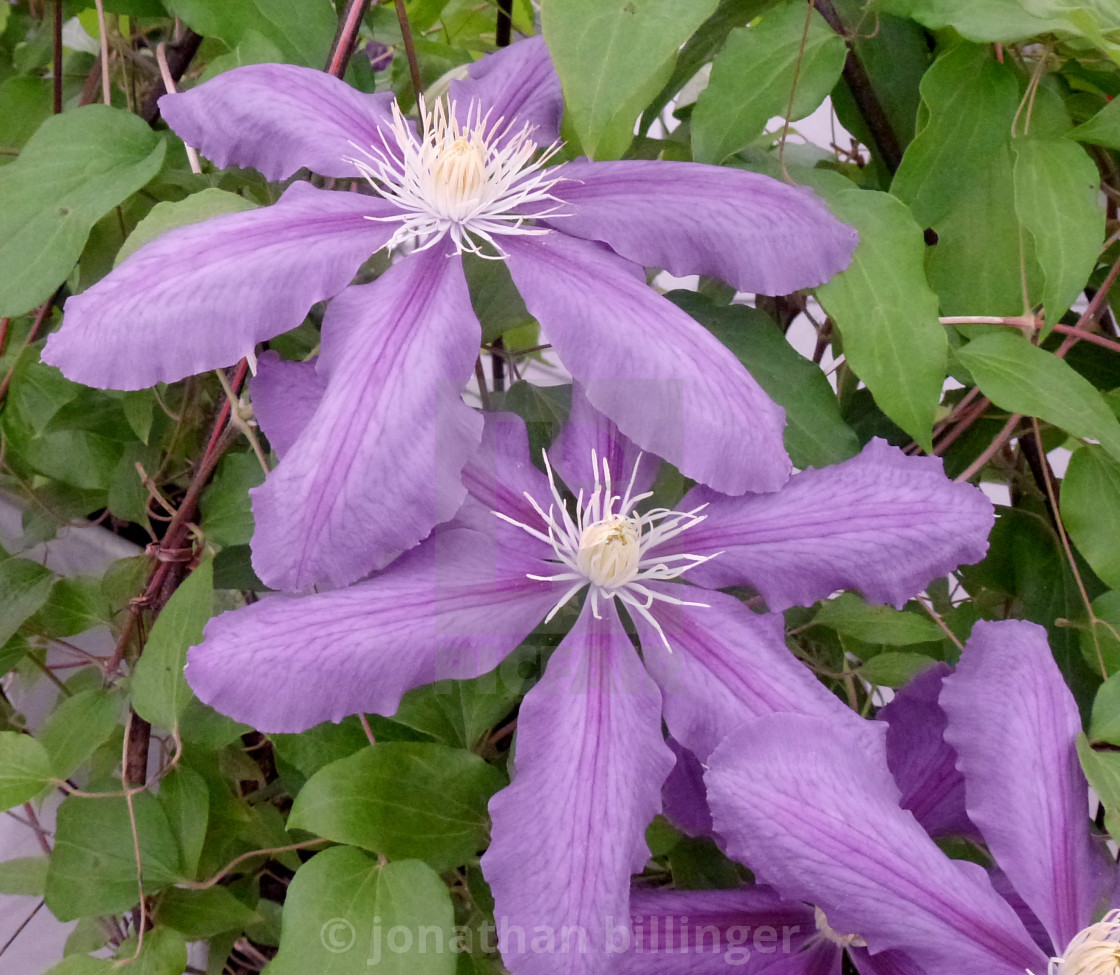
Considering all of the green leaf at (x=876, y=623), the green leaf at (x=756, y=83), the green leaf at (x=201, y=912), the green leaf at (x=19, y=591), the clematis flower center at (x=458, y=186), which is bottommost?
the green leaf at (x=201, y=912)

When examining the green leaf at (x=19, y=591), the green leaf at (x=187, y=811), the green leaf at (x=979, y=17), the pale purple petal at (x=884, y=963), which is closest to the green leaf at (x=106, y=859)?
the green leaf at (x=187, y=811)

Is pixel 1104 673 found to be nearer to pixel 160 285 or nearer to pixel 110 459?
pixel 160 285

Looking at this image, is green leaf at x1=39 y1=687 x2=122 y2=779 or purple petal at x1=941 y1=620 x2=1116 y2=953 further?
green leaf at x1=39 y1=687 x2=122 y2=779

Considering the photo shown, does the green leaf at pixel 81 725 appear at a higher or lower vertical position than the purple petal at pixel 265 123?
lower

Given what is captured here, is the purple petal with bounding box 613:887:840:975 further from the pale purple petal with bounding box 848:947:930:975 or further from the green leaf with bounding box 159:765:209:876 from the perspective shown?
the green leaf with bounding box 159:765:209:876

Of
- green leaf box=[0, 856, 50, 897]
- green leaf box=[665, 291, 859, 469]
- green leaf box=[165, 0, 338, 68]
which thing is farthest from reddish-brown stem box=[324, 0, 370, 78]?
green leaf box=[0, 856, 50, 897]

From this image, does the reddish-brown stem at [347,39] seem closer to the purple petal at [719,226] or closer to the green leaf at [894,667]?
the purple petal at [719,226]

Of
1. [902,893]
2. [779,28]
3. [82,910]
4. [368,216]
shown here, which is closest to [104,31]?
[368,216]
